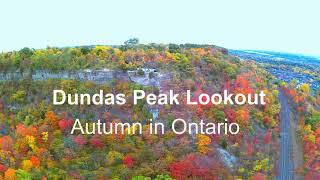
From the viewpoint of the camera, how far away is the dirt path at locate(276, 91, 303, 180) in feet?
281

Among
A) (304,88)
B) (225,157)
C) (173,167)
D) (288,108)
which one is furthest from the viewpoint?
(304,88)

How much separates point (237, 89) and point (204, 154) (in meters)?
20.7

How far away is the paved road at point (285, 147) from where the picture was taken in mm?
85312

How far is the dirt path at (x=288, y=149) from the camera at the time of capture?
85.6 m

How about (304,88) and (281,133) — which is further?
(304,88)

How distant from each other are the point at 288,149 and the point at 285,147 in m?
0.67

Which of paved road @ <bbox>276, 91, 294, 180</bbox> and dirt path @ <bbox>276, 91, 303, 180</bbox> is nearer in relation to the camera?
paved road @ <bbox>276, 91, 294, 180</bbox>

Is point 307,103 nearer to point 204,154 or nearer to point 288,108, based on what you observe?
point 288,108

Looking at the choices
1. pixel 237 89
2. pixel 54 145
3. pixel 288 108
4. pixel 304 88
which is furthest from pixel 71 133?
pixel 304 88

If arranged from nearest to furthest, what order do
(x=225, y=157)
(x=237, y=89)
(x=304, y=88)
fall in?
(x=225, y=157), (x=237, y=89), (x=304, y=88)

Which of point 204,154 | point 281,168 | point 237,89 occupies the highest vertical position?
point 237,89

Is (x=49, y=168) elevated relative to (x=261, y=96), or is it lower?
lower

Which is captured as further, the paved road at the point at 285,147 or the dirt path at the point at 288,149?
the dirt path at the point at 288,149

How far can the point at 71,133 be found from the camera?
7662cm
